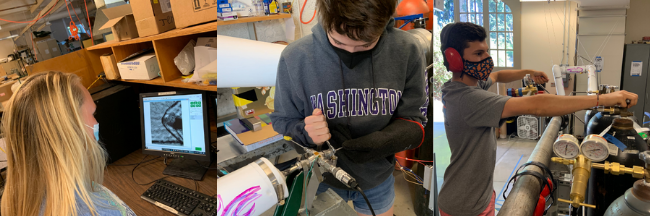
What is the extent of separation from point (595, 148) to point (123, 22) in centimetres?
225

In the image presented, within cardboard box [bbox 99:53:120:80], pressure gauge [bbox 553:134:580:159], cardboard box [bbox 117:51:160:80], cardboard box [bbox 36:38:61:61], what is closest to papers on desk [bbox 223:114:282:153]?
pressure gauge [bbox 553:134:580:159]

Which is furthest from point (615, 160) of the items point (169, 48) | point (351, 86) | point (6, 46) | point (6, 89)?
point (6, 46)

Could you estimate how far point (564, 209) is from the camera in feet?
2.62

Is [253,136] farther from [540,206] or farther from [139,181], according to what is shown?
[139,181]

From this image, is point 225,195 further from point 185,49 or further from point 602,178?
point 185,49

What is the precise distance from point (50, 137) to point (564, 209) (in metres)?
1.81

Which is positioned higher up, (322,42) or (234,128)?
(322,42)

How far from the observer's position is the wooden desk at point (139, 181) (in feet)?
5.58

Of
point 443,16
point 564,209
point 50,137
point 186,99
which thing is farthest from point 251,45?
point 186,99

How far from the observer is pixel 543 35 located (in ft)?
1.98

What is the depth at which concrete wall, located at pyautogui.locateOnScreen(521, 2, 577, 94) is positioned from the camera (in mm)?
598

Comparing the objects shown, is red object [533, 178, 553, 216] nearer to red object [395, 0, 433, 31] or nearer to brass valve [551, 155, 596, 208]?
brass valve [551, 155, 596, 208]

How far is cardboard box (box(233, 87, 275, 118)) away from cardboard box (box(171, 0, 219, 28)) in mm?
766

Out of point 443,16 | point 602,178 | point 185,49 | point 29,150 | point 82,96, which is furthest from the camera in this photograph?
point 185,49
